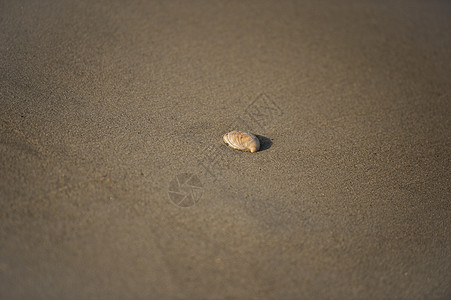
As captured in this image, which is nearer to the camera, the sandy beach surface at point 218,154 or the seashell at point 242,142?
the sandy beach surface at point 218,154

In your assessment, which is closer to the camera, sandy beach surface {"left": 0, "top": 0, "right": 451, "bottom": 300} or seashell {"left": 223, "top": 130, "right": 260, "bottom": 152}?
sandy beach surface {"left": 0, "top": 0, "right": 451, "bottom": 300}

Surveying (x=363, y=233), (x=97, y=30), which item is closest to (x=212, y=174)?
(x=363, y=233)

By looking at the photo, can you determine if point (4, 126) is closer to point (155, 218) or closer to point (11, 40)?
point (11, 40)

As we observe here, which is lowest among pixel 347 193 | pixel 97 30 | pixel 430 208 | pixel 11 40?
pixel 430 208
